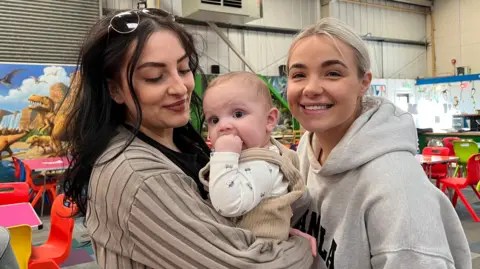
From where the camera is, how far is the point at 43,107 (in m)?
7.00

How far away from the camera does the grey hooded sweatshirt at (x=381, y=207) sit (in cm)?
103

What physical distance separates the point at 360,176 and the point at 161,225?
1.94 feet

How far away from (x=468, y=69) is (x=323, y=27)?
12901 mm

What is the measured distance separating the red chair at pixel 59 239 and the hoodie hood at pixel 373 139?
92.0 inches

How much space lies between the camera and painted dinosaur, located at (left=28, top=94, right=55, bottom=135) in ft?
22.7

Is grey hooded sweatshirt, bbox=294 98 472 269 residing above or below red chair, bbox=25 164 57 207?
above

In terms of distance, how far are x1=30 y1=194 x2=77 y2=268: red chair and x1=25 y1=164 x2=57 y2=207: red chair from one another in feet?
9.09

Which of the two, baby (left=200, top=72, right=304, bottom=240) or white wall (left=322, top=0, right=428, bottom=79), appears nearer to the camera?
baby (left=200, top=72, right=304, bottom=240)

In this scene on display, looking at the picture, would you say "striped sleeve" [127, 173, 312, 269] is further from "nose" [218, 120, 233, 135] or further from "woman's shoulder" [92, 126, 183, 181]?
"nose" [218, 120, 233, 135]

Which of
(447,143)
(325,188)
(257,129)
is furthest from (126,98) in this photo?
(447,143)

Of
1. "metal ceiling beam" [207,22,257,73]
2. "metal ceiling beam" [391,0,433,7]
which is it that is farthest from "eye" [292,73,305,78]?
"metal ceiling beam" [391,0,433,7]

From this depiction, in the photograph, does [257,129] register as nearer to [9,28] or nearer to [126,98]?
[126,98]

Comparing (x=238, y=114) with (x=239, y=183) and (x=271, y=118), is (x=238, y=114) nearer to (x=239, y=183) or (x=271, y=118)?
(x=271, y=118)

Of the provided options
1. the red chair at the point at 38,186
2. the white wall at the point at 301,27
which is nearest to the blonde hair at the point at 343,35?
the red chair at the point at 38,186
